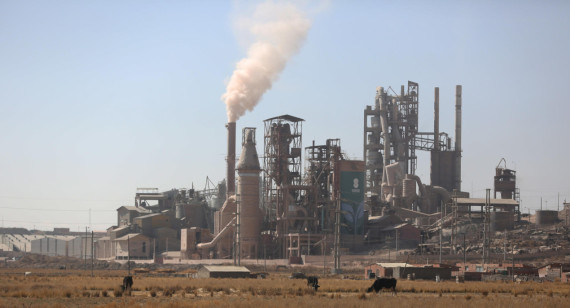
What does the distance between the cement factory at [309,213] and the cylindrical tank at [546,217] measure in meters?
0.15

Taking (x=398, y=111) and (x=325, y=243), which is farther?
(x=398, y=111)

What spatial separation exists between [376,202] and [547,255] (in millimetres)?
37013

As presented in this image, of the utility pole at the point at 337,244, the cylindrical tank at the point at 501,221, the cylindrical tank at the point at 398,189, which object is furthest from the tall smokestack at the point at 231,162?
the utility pole at the point at 337,244

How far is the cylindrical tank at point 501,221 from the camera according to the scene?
131875 millimetres

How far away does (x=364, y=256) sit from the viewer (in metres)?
118

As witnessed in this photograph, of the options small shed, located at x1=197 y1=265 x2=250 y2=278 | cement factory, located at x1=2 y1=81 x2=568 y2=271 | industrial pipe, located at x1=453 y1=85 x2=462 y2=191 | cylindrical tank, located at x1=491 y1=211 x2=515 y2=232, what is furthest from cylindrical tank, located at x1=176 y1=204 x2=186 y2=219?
small shed, located at x1=197 y1=265 x2=250 y2=278

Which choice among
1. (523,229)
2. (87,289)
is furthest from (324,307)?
(523,229)

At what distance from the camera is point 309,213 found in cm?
12812

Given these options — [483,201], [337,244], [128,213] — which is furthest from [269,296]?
[128,213]

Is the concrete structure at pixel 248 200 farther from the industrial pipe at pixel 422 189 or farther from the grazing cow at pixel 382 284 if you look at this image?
the grazing cow at pixel 382 284

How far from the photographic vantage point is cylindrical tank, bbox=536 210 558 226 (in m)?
136

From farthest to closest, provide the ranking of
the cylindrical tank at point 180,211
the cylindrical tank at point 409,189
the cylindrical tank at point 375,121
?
the cylindrical tank at point 375,121, the cylindrical tank at point 180,211, the cylindrical tank at point 409,189

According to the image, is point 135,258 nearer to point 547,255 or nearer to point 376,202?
point 376,202

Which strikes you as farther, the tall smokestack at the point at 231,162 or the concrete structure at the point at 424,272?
the tall smokestack at the point at 231,162
